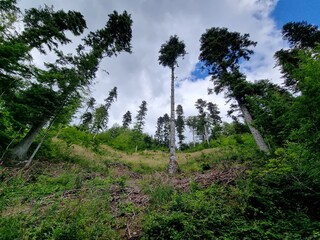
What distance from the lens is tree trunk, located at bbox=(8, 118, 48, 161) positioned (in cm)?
1014

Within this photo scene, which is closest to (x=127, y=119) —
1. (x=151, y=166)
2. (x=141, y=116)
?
(x=141, y=116)

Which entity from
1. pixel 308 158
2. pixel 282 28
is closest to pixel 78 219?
pixel 308 158

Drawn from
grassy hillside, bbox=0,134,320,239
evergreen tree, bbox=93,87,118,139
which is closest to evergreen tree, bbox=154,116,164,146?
evergreen tree, bbox=93,87,118,139

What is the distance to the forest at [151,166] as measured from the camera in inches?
142

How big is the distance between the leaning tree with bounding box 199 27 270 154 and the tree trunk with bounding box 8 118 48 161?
45.1ft

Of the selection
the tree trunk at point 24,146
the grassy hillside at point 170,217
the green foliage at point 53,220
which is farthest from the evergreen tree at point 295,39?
the tree trunk at point 24,146

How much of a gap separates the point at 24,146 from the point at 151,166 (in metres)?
9.20

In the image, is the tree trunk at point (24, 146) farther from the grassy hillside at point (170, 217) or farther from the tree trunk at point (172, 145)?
the tree trunk at point (172, 145)

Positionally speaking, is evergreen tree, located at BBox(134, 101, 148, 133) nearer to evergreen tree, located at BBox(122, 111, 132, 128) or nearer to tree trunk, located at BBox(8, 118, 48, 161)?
evergreen tree, located at BBox(122, 111, 132, 128)

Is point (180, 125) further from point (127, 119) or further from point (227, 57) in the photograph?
point (227, 57)

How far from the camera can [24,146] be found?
10.6 meters

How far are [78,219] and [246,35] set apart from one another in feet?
56.6

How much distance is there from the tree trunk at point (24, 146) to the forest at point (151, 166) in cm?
6

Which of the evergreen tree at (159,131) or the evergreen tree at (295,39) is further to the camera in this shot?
the evergreen tree at (159,131)
